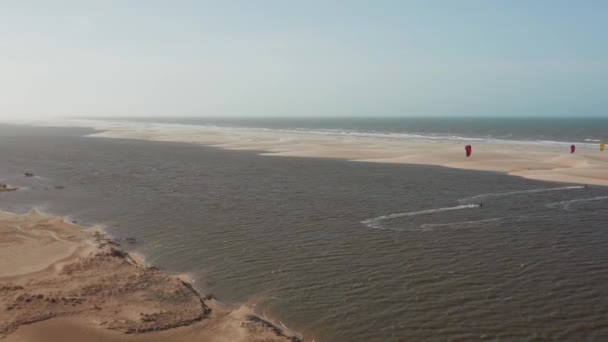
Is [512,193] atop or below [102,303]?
atop

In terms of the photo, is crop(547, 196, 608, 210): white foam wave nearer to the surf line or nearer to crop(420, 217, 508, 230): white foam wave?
the surf line

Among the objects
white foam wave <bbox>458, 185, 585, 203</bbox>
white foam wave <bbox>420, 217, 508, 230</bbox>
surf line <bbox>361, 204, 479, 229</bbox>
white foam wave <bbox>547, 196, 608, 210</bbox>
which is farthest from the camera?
white foam wave <bbox>458, 185, 585, 203</bbox>

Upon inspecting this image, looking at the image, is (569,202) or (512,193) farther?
(512,193)

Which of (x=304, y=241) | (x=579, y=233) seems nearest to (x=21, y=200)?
(x=304, y=241)

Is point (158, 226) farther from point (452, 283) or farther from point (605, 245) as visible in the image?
point (605, 245)

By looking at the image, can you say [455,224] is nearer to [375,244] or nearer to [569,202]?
[375,244]

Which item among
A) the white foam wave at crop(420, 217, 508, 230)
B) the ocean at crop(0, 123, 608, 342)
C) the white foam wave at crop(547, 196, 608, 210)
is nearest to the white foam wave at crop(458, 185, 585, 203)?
the ocean at crop(0, 123, 608, 342)

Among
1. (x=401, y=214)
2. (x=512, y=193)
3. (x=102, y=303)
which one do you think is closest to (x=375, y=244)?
(x=401, y=214)
